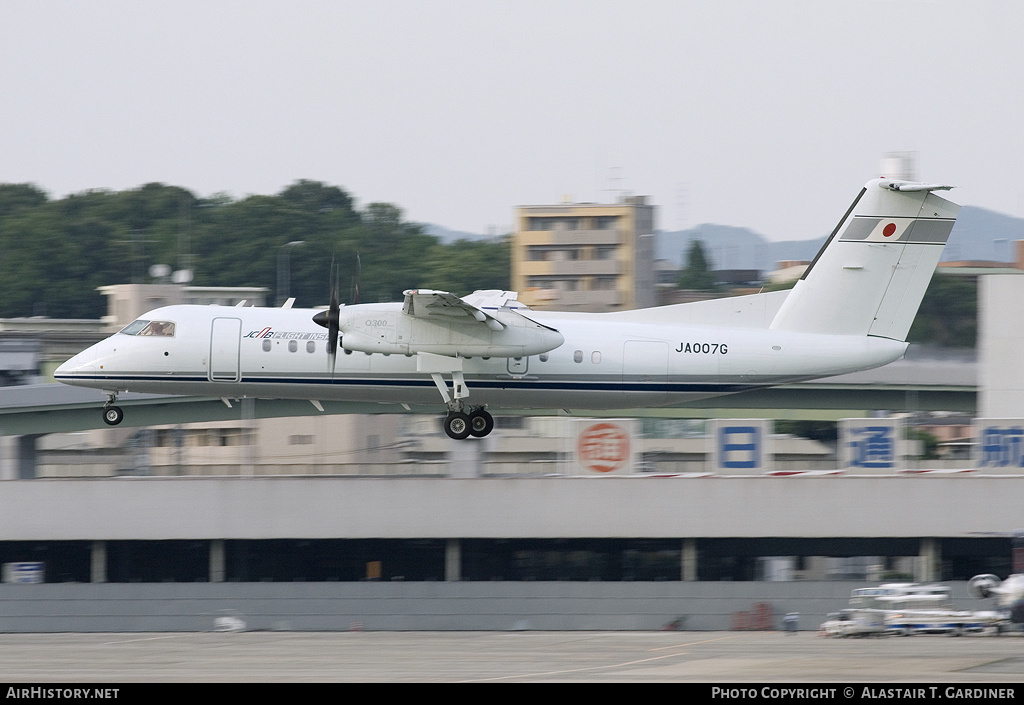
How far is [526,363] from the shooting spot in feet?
72.2

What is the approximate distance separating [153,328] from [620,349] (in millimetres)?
8716

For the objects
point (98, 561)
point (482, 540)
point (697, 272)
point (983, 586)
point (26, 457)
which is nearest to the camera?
point (983, 586)

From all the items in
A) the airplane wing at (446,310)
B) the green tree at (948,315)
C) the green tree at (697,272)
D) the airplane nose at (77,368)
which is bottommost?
the airplane nose at (77,368)

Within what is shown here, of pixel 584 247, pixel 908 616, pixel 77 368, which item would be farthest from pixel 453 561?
pixel 584 247

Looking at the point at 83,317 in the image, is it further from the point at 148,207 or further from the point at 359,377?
the point at 359,377

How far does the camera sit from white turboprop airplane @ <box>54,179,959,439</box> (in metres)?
21.9

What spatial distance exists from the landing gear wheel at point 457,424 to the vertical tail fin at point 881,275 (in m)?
6.00

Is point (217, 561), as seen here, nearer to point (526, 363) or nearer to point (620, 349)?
point (526, 363)

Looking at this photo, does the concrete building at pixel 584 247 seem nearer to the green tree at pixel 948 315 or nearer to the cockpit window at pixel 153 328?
the green tree at pixel 948 315

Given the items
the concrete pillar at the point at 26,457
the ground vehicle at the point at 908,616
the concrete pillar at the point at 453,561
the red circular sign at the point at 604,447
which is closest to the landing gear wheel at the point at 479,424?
the ground vehicle at the point at 908,616

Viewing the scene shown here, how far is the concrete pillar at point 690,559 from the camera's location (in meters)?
31.3

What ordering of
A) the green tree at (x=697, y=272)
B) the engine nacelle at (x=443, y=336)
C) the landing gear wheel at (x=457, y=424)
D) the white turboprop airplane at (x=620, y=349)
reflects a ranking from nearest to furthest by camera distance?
the engine nacelle at (x=443, y=336)
the white turboprop airplane at (x=620, y=349)
the landing gear wheel at (x=457, y=424)
the green tree at (x=697, y=272)

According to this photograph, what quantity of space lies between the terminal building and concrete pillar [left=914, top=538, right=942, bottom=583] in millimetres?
58

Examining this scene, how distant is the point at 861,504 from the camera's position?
101 ft
